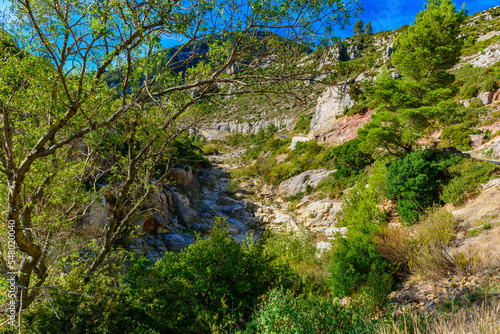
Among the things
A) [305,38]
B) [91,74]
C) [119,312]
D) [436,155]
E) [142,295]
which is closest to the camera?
[91,74]

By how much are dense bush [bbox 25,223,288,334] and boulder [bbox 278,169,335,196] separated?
13350mm

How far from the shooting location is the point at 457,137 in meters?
17.0

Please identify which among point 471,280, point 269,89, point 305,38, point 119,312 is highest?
point 305,38

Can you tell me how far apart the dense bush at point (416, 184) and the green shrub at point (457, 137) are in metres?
8.86

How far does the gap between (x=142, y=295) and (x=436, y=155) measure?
1272cm

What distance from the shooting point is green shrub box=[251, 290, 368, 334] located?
2.84 m

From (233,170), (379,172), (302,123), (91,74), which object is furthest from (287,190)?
(302,123)

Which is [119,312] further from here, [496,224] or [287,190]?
[287,190]

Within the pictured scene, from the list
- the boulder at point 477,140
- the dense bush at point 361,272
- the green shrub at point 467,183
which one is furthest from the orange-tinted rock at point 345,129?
the dense bush at point 361,272

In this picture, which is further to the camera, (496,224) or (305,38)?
(496,224)

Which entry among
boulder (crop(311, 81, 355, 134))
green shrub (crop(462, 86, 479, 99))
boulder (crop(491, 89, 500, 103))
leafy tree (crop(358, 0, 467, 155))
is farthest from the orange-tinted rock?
boulder (crop(491, 89, 500, 103))

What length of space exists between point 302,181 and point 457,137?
37.7 ft

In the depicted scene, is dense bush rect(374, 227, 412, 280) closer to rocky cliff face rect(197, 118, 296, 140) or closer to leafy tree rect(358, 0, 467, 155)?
leafy tree rect(358, 0, 467, 155)

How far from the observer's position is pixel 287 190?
63.8ft
